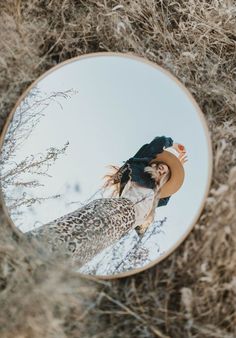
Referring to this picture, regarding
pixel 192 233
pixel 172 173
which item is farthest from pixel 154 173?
pixel 192 233

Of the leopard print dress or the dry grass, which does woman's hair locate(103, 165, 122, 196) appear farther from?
the dry grass

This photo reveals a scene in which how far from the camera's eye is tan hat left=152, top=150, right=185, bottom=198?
1.21m

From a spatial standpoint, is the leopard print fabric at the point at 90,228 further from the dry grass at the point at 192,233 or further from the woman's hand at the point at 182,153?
the woman's hand at the point at 182,153

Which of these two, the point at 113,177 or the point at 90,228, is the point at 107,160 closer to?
the point at 113,177

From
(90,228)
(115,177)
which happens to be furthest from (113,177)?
(90,228)

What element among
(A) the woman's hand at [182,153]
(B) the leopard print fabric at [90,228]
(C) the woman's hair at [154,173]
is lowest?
(B) the leopard print fabric at [90,228]

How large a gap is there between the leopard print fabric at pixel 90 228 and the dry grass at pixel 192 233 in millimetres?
39

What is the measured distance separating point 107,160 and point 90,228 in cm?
14

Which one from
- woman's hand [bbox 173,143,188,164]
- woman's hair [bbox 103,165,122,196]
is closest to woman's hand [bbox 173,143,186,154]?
woman's hand [bbox 173,143,188,164]

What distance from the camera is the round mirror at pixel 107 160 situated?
1212 millimetres

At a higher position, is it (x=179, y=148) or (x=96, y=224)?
(x=179, y=148)

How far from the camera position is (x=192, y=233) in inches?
48.8

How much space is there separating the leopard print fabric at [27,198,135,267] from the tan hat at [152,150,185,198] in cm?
8

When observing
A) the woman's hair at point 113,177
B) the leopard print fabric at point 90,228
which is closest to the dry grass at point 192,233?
the leopard print fabric at point 90,228
